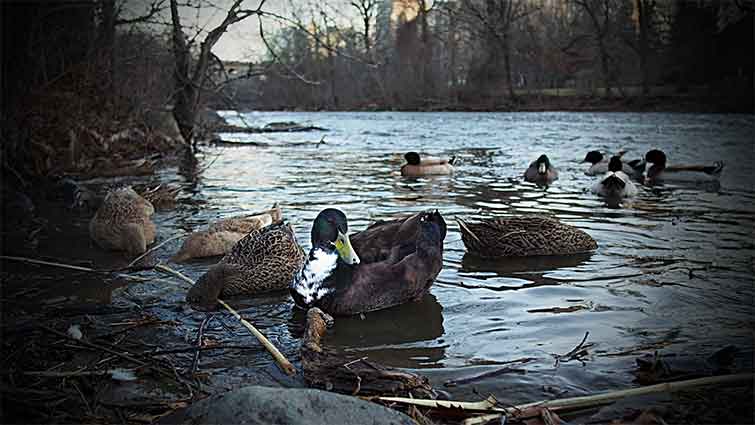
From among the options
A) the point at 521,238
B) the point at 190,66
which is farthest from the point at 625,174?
the point at 190,66

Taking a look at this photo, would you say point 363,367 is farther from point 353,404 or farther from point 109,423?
point 109,423

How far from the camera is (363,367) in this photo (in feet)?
10.4

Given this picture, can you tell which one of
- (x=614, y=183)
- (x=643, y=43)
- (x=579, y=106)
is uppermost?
(x=643, y=43)

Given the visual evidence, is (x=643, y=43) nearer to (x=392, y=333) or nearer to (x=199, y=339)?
(x=392, y=333)

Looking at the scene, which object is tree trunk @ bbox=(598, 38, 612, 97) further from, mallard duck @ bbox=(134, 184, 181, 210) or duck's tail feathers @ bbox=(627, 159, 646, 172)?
mallard duck @ bbox=(134, 184, 181, 210)

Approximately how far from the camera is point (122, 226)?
20.9 feet

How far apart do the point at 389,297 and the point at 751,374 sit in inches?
90.7

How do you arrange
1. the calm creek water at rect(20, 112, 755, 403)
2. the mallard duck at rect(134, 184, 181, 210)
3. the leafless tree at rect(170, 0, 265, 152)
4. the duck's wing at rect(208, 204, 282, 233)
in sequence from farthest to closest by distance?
the leafless tree at rect(170, 0, 265, 152) < the mallard duck at rect(134, 184, 181, 210) < the duck's wing at rect(208, 204, 282, 233) < the calm creek water at rect(20, 112, 755, 403)

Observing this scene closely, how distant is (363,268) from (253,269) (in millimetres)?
972

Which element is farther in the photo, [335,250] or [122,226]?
[122,226]

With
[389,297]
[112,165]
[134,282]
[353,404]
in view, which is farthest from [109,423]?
[112,165]

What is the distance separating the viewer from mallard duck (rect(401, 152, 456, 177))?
1283 centimetres

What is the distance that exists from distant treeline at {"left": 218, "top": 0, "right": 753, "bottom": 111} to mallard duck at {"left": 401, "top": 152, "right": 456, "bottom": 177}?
7.29ft

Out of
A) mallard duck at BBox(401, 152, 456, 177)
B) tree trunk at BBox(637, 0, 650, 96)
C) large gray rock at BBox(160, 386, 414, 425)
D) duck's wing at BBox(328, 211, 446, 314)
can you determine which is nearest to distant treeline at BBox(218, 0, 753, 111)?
tree trunk at BBox(637, 0, 650, 96)
